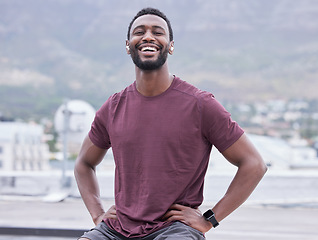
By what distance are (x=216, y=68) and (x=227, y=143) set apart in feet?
39.5

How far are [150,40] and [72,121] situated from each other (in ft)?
9.74

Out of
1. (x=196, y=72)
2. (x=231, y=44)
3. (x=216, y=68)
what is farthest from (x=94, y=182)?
(x=231, y=44)

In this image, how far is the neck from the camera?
1.11 meters

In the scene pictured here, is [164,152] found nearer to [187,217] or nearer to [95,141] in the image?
[187,217]

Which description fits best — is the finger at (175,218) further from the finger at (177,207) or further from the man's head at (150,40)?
the man's head at (150,40)

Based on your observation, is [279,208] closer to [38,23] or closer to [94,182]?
[94,182]

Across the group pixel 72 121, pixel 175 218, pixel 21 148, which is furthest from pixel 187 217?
pixel 21 148

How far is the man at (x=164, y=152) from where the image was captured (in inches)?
41.4

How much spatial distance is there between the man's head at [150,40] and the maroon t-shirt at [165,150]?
0.26 feet

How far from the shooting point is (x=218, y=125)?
1048 millimetres

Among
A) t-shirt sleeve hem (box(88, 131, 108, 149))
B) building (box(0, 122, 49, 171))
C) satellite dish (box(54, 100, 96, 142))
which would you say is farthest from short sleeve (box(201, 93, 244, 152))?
building (box(0, 122, 49, 171))

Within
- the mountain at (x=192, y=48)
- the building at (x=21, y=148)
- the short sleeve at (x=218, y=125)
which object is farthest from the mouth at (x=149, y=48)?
the mountain at (x=192, y=48)

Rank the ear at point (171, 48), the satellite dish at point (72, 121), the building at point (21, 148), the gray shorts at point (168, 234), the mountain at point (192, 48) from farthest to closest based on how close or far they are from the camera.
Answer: the mountain at point (192, 48) < the building at point (21, 148) < the satellite dish at point (72, 121) < the ear at point (171, 48) < the gray shorts at point (168, 234)

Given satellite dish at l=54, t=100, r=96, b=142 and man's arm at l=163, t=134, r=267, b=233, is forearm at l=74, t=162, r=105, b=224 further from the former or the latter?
satellite dish at l=54, t=100, r=96, b=142
